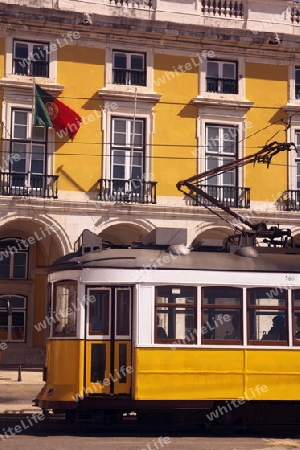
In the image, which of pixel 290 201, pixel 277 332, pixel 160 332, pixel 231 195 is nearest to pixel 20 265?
pixel 231 195

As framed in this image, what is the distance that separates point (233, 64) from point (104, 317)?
17.4 metres

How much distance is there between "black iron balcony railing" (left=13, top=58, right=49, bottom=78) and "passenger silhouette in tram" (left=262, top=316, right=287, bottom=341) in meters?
15.8

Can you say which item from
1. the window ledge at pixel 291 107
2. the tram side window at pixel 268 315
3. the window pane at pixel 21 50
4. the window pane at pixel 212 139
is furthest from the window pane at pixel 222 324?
the window ledge at pixel 291 107

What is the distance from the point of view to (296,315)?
15031 mm

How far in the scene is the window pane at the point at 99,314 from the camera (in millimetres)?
14664

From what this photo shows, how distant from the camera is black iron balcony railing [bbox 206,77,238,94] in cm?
2976

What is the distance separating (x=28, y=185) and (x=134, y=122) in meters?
4.10

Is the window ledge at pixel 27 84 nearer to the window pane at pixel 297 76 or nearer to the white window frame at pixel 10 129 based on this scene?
the white window frame at pixel 10 129

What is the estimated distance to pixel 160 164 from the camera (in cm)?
2888

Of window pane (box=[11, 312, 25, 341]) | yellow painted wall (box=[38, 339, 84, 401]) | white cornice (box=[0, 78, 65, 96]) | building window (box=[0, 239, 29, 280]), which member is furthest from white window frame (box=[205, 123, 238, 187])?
yellow painted wall (box=[38, 339, 84, 401])

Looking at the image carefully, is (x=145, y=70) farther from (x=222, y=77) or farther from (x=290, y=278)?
(x=290, y=278)

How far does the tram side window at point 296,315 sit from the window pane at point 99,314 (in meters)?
3.28

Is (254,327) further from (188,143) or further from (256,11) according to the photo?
(256,11)

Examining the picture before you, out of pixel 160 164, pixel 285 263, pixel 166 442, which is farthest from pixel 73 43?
pixel 166 442
